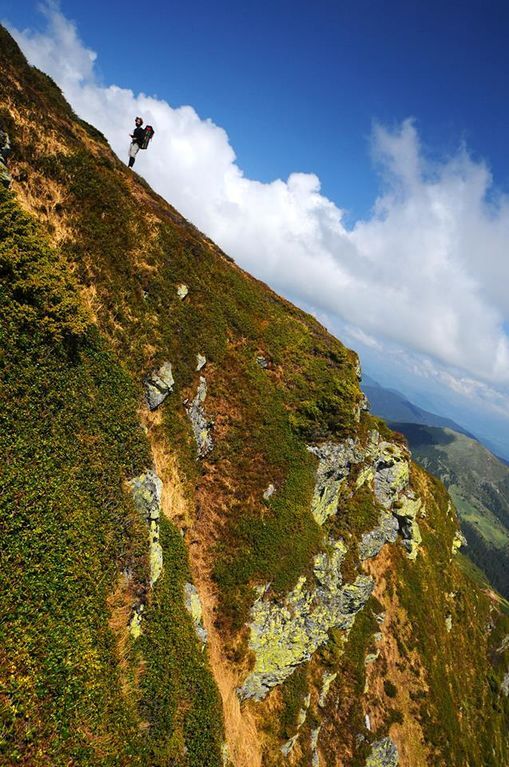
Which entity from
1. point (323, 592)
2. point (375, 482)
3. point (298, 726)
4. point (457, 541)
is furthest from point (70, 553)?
point (457, 541)

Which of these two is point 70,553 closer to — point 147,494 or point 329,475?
point 147,494

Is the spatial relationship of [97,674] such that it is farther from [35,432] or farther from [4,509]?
[35,432]

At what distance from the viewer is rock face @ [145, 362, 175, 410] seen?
83.7 ft

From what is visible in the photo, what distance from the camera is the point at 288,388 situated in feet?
126

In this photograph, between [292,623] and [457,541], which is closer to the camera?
[292,623]

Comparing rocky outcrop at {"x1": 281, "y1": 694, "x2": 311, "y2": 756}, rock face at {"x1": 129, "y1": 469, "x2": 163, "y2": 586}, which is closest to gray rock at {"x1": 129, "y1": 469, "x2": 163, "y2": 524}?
rock face at {"x1": 129, "y1": 469, "x2": 163, "y2": 586}

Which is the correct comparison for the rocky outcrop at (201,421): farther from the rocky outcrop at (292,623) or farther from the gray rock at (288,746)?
the gray rock at (288,746)

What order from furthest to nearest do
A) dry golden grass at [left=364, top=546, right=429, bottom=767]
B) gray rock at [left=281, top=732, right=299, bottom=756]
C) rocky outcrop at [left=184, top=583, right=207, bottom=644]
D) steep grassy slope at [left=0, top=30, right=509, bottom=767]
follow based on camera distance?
1. dry golden grass at [left=364, top=546, right=429, bottom=767]
2. gray rock at [left=281, top=732, right=299, bottom=756]
3. rocky outcrop at [left=184, top=583, right=207, bottom=644]
4. steep grassy slope at [left=0, top=30, right=509, bottom=767]

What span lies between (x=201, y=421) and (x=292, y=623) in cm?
1906

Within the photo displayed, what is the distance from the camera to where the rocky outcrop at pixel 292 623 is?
29.1 m

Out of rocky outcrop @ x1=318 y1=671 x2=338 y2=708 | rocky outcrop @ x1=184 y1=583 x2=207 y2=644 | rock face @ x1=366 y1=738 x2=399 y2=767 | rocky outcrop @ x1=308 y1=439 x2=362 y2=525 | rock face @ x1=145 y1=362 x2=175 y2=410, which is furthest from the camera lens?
rock face @ x1=366 y1=738 x2=399 y2=767

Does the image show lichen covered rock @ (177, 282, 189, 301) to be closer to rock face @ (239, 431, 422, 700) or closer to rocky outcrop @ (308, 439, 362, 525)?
rocky outcrop @ (308, 439, 362, 525)

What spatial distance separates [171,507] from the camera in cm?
2634

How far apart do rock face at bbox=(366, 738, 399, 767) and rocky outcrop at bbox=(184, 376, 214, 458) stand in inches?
1695
